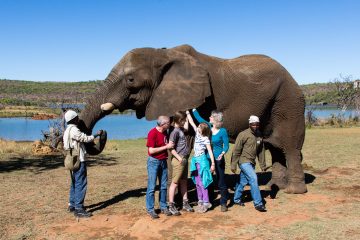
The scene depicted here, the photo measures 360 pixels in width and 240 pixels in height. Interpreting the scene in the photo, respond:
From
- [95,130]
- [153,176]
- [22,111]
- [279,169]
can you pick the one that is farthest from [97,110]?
[22,111]

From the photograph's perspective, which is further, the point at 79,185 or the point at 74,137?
the point at 79,185

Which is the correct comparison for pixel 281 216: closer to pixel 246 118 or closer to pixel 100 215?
pixel 246 118

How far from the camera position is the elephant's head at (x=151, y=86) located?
6879 mm

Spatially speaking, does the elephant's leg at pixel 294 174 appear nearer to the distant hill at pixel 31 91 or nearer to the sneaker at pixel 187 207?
the sneaker at pixel 187 207

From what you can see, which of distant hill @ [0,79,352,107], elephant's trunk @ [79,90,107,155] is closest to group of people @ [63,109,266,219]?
elephant's trunk @ [79,90,107,155]

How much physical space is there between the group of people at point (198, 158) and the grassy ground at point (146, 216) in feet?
0.98

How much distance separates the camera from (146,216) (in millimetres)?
6441

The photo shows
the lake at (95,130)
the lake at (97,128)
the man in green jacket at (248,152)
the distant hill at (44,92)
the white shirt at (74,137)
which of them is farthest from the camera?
the distant hill at (44,92)

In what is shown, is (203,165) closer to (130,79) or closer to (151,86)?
(151,86)

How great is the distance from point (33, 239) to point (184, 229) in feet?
6.97

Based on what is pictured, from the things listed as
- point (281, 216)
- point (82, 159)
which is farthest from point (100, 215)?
point (281, 216)

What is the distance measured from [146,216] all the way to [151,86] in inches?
89.6

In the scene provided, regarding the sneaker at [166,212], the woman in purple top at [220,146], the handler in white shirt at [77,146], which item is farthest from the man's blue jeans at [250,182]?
the handler in white shirt at [77,146]

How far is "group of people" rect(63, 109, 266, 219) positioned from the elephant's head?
1.15ft
